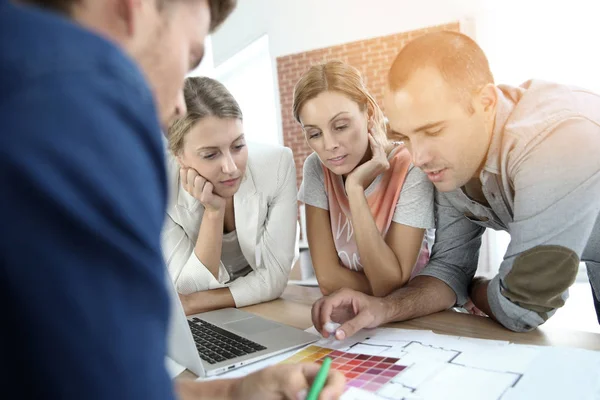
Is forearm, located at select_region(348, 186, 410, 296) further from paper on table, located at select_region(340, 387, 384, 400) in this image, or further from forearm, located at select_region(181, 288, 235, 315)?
paper on table, located at select_region(340, 387, 384, 400)

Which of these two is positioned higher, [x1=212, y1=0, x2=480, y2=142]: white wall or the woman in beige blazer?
[x1=212, y1=0, x2=480, y2=142]: white wall

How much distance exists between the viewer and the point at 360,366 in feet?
3.03

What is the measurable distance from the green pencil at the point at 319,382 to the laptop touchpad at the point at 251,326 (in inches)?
21.6

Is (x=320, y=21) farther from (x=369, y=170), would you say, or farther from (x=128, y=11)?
(x=128, y=11)

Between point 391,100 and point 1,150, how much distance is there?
40.2 inches

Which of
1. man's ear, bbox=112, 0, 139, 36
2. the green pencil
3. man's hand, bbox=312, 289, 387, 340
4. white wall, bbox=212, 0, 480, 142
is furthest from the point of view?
white wall, bbox=212, 0, 480, 142

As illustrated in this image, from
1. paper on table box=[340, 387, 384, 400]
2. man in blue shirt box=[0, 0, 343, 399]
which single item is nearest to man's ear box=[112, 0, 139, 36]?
man in blue shirt box=[0, 0, 343, 399]

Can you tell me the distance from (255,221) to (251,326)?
18.5 inches

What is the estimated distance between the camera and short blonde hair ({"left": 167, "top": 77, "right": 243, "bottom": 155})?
5.02 ft

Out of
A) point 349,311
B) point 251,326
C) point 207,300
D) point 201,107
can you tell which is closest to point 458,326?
point 349,311

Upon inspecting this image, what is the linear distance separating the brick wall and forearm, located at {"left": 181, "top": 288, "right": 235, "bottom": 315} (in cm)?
338

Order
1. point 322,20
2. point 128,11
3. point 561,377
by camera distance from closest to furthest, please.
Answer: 1. point 128,11
2. point 561,377
3. point 322,20

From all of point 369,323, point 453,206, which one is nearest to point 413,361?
point 369,323

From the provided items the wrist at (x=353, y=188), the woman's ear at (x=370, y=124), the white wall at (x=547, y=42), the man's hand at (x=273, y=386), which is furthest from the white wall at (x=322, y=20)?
the man's hand at (x=273, y=386)
